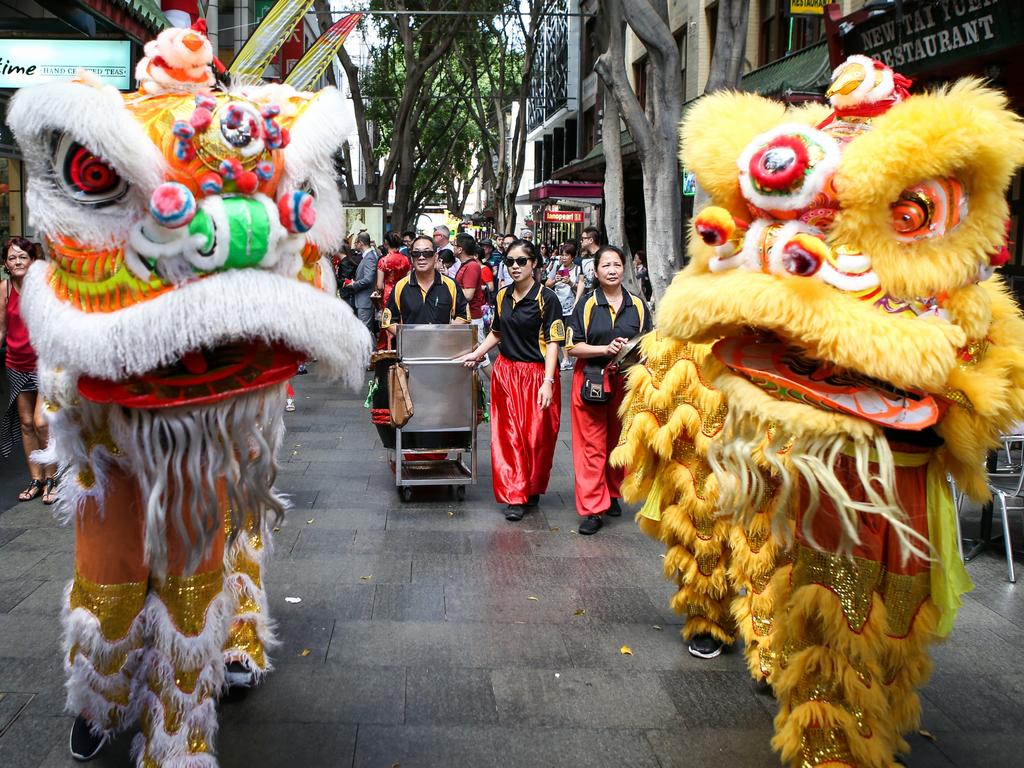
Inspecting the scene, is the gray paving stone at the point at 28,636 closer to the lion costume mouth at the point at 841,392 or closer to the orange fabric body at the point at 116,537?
the orange fabric body at the point at 116,537

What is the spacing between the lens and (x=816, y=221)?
123 inches

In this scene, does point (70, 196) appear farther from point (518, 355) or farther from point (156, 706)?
point (518, 355)

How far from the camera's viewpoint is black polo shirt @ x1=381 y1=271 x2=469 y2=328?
26.6 feet

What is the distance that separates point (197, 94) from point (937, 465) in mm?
2569

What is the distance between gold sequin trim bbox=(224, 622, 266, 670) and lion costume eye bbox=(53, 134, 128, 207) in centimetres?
193

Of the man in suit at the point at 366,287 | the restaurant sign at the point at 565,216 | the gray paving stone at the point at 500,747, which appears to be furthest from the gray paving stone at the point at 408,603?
the restaurant sign at the point at 565,216

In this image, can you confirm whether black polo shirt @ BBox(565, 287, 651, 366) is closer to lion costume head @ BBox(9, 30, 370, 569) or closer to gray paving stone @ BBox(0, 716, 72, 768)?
lion costume head @ BBox(9, 30, 370, 569)

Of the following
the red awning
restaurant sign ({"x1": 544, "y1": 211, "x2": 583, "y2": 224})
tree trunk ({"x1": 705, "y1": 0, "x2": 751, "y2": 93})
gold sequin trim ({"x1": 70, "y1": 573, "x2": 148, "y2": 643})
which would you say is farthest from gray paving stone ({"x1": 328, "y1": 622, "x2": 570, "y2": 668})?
restaurant sign ({"x1": 544, "y1": 211, "x2": 583, "y2": 224})

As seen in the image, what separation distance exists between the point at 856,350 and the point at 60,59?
773 cm

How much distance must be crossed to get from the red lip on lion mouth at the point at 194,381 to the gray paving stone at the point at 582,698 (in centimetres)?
183

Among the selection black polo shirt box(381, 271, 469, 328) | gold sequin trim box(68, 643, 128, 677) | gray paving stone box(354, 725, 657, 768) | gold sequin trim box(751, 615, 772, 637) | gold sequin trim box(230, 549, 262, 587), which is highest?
black polo shirt box(381, 271, 469, 328)

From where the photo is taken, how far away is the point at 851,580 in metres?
3.21

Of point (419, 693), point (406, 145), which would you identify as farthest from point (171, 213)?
point (406, 145)

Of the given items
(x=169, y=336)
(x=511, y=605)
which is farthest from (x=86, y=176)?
(x=511, y=605)
